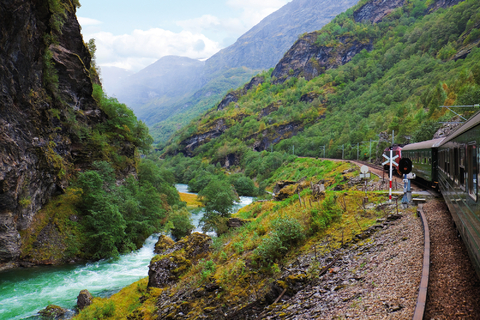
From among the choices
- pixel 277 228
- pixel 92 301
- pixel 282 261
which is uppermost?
pixel 277 228

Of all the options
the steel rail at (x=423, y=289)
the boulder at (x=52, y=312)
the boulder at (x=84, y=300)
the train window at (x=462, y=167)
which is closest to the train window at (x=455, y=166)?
the train window at (x=462, y=167)

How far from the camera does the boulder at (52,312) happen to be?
15.2 metres

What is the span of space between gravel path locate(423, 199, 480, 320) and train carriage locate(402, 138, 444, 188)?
10221 mm

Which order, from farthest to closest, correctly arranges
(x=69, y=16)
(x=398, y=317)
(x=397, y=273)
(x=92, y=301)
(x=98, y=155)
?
1. (x=98, y=155)
2. (x=69, y=16)
3. (x=92, y=301)
4. (x=397, y=273)
5. (x=398, y=317)

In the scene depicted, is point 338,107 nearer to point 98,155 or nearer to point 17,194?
point 98,155

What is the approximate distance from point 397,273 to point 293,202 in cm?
1235

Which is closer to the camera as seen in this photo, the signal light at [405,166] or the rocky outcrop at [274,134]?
the signal light at [405,166]

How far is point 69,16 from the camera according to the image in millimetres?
30562

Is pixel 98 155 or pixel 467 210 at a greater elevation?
pixel 98 155

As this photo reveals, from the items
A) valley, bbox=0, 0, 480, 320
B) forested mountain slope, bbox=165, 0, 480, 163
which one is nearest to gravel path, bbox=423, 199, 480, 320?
valley, bbox=0, 0, 480, 320

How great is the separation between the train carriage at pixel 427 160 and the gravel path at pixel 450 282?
1022cm

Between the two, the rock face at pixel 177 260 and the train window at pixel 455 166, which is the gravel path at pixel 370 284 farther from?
the rock face at pixel 177 260

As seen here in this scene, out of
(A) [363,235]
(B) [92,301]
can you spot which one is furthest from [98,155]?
(A) [363,235]

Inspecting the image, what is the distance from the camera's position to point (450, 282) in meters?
6.30
